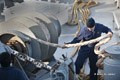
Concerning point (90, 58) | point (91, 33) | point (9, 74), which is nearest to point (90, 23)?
point (91, 33)

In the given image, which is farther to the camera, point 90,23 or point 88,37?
point 88,37

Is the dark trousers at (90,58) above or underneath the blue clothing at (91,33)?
underneath

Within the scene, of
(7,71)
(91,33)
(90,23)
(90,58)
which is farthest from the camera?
(90,58)

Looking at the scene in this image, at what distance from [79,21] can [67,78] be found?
3809 millimetres

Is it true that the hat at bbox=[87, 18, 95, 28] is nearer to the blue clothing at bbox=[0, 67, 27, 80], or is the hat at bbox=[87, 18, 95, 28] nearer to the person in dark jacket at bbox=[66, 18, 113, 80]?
the person in dark jacket at bbox=[66, 18, 113, 80]

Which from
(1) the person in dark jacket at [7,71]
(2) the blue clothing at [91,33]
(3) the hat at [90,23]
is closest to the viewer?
(1) the person in dark jacket at [7,71]

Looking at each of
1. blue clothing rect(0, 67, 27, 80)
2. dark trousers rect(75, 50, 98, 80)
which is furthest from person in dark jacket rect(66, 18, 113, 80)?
blue clothing rect(0, 67, 27, 80)

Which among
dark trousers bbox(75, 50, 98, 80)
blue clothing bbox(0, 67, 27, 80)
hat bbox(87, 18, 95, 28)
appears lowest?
dark trousers bbox(75, 50, 98, 80)

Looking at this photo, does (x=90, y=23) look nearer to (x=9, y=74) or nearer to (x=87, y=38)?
(x=87, y=38)

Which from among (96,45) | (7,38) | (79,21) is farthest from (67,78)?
(79,21)

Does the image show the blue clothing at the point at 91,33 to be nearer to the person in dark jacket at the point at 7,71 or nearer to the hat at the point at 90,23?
the hat at the point at 90,23

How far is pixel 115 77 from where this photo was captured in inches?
149

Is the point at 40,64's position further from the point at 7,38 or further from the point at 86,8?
the point at 86,8

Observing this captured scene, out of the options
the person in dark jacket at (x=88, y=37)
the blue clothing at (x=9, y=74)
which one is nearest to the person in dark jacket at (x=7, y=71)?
the blue clothing at (x=9, y=74)
